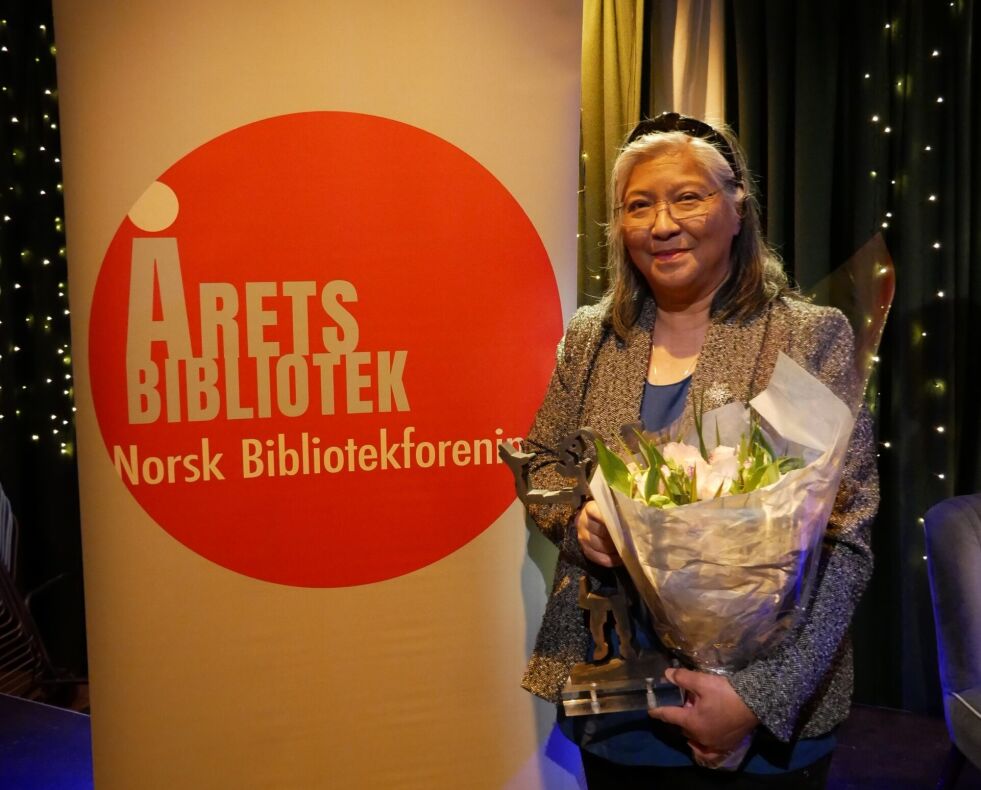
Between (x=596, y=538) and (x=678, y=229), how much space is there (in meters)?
0.52

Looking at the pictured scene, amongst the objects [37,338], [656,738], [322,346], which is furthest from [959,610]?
[37,338]

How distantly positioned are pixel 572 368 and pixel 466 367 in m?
0.25

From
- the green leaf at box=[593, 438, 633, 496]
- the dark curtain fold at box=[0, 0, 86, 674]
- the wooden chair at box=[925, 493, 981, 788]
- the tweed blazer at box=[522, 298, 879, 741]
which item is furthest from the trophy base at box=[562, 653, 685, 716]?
the dark curtain fold at box=[0, 0, 86, 674]

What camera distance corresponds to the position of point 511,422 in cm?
172

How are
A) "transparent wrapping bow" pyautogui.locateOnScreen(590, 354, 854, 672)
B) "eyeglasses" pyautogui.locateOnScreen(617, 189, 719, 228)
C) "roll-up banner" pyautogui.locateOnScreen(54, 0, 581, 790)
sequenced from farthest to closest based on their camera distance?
"roll-up banner" pyautogui.locateOnScreen(54, 0, 581, 790), "eyeglasses" pyautogui.locateOnScreen(617, 189, 719, 228), "transparent wrapping bow" pyautogui.locateOnScreen(590, 354, 854, 672)

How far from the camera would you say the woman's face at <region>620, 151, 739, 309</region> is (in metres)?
1.36

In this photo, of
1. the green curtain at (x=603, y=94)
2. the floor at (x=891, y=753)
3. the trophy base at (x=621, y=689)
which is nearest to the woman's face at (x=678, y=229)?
the trophy base at (x=621, y=689)

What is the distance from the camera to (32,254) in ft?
12.9

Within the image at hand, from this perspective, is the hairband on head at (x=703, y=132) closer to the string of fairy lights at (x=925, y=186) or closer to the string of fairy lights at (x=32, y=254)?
the string of fairy lights at (x=925, y=186)

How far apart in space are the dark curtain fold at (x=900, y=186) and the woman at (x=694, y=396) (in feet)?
6.31

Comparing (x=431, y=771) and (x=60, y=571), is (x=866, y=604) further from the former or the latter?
(x=60, y=571)

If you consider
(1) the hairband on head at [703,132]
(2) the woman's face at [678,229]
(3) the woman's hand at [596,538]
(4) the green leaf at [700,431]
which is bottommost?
(3) the woman's hand at [596,538]

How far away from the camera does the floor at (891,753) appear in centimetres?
288

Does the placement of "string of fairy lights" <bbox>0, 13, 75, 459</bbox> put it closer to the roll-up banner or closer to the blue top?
the roll-up banner
